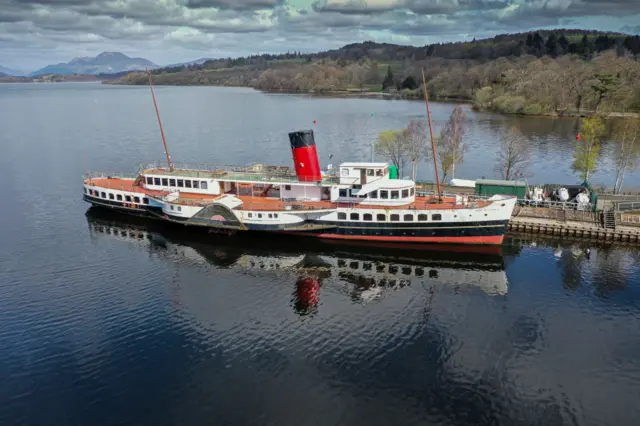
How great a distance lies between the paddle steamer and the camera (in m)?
43.1

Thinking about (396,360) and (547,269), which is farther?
(547,269)

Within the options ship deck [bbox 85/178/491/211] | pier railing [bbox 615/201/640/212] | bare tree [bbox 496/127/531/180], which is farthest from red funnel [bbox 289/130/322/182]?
pier railing [bbox 615/201/640/212]

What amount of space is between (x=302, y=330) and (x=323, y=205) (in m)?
17.3

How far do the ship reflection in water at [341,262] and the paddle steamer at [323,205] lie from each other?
3.95ft

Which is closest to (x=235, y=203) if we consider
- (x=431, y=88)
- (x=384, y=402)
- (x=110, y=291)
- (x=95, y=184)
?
(x=110, y=291)

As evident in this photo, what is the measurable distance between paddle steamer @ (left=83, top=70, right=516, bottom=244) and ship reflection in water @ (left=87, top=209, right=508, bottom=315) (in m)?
Result: 1.20

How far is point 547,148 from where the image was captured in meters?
86.7

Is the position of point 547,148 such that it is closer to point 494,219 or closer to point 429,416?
point 494,219

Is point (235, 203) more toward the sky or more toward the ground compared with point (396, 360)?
more toward the sky

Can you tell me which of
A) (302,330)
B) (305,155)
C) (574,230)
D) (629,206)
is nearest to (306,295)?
(302,330)

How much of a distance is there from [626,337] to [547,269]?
10.5 meters

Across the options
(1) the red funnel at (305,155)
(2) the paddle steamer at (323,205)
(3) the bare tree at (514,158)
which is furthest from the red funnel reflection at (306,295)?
(3) the bare tree at (514,158)

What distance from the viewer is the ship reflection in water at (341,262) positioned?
1486 inches

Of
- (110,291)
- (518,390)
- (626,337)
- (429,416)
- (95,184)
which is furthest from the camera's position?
(95,184)
